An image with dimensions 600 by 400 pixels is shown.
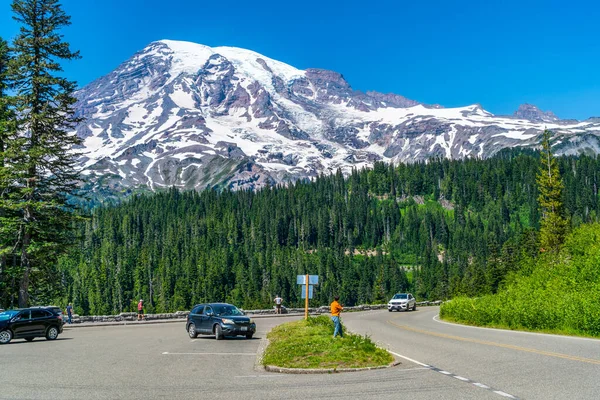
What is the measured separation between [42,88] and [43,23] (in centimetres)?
501

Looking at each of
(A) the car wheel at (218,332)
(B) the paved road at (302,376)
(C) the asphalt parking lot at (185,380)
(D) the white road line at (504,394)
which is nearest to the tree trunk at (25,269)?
(B) the paved road at (302,376)

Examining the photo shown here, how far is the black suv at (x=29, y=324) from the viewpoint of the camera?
2791cm

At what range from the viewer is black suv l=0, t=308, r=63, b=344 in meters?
27.9

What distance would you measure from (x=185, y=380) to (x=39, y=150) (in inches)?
1063

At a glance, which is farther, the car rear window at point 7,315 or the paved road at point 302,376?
the car rear window at point 7,315

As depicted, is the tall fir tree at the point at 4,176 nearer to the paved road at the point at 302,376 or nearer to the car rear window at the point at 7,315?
the car rear window at the point at 7,315

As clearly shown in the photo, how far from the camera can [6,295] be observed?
3950 centimetres

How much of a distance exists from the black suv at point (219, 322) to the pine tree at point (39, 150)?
42.9 feet

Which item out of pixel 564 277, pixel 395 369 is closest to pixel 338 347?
pixel 395 369

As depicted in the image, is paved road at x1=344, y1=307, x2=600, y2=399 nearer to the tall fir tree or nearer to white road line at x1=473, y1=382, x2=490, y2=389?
white road line at x1=473, y1=382, x2=490, y2=389

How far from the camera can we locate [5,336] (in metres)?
27.9

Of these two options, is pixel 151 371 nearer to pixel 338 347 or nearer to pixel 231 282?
pixel 338 347

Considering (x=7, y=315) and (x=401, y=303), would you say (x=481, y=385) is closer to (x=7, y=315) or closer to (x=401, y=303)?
(x=7, y=315)

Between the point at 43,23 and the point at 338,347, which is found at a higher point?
the point at 43,23
